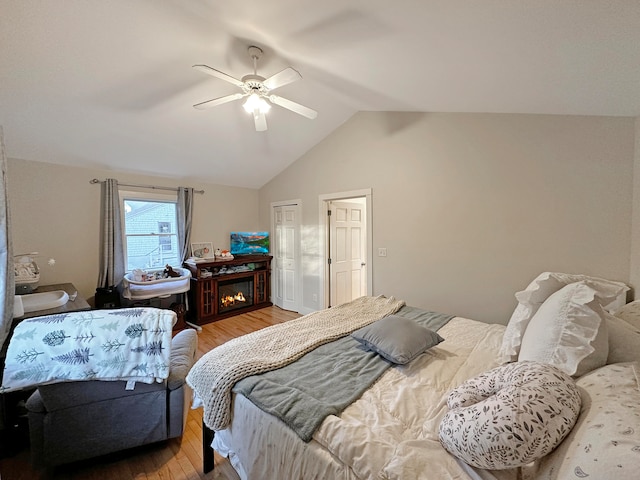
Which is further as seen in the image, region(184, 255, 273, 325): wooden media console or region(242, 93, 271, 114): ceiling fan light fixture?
region(184, 255, 273, 325): wooden media console

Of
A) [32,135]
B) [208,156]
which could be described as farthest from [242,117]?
[32,135]

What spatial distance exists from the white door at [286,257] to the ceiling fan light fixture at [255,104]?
2.22 metres

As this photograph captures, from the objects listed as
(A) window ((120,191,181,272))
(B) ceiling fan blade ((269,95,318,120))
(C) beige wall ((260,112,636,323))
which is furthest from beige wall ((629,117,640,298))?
(A) window ((120,191,181,272))

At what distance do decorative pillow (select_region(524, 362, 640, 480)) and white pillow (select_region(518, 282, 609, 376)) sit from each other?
10 centimetres

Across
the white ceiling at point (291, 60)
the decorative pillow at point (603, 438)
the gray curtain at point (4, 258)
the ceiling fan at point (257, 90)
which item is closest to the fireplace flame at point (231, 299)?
the white ceiling at point (291, 60)

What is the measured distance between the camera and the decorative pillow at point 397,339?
1.47 metres

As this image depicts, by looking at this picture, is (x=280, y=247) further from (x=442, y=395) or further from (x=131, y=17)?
(x=442, y=395)

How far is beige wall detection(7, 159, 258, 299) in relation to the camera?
2.89 m

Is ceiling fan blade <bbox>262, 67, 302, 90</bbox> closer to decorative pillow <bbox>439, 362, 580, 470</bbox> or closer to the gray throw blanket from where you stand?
the gray throw blanket

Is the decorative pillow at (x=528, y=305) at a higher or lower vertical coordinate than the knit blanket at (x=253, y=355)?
higher

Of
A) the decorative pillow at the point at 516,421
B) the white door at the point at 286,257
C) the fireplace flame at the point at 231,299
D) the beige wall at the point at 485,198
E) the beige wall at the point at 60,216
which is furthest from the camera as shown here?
the white door at the point at 286,257

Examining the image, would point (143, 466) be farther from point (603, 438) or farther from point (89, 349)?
point (603, 438)

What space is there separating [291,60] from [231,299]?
146 inches

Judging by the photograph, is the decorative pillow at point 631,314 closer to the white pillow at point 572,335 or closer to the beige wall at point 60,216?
the white pillow at point 572,335
